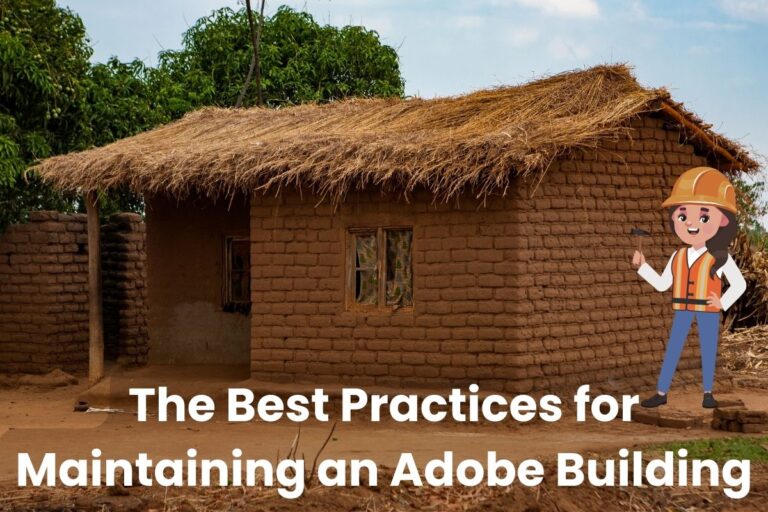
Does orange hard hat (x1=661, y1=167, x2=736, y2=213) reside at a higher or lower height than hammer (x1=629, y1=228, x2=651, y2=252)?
higher

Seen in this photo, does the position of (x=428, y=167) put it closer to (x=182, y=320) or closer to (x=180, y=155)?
(x=180, y=155)

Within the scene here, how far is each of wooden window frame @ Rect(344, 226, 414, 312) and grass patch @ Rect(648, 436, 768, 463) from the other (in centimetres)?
317

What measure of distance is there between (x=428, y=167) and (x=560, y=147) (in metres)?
1.19

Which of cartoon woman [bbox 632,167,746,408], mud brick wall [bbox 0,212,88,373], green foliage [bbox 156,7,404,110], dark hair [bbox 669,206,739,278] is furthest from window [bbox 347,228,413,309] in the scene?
green foliage [bbox 156,7,404,110]

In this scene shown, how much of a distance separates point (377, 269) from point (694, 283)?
3054 mm

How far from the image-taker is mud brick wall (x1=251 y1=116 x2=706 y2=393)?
37.4 ft

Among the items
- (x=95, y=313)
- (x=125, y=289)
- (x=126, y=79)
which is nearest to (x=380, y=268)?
(x=95, y=313)

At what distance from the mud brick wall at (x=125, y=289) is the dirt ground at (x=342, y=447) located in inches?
85.9

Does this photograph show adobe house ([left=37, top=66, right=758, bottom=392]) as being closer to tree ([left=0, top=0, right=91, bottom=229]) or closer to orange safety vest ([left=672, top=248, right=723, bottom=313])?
orange safety vest ([left=672, top=248, right=723, bottom=313])

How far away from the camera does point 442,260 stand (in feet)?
38.1

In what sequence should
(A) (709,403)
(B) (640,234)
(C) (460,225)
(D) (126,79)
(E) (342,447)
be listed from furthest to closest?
(D) (126,79)
(B) (640,234)
(A) (709,403)
(C) (460,225)
(E) (342,447)

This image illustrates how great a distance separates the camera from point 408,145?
11.4m

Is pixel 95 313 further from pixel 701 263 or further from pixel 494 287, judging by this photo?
pixel 701 263

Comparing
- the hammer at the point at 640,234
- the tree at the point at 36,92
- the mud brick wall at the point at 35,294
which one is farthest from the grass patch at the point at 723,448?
the tree at the point at 36,92
